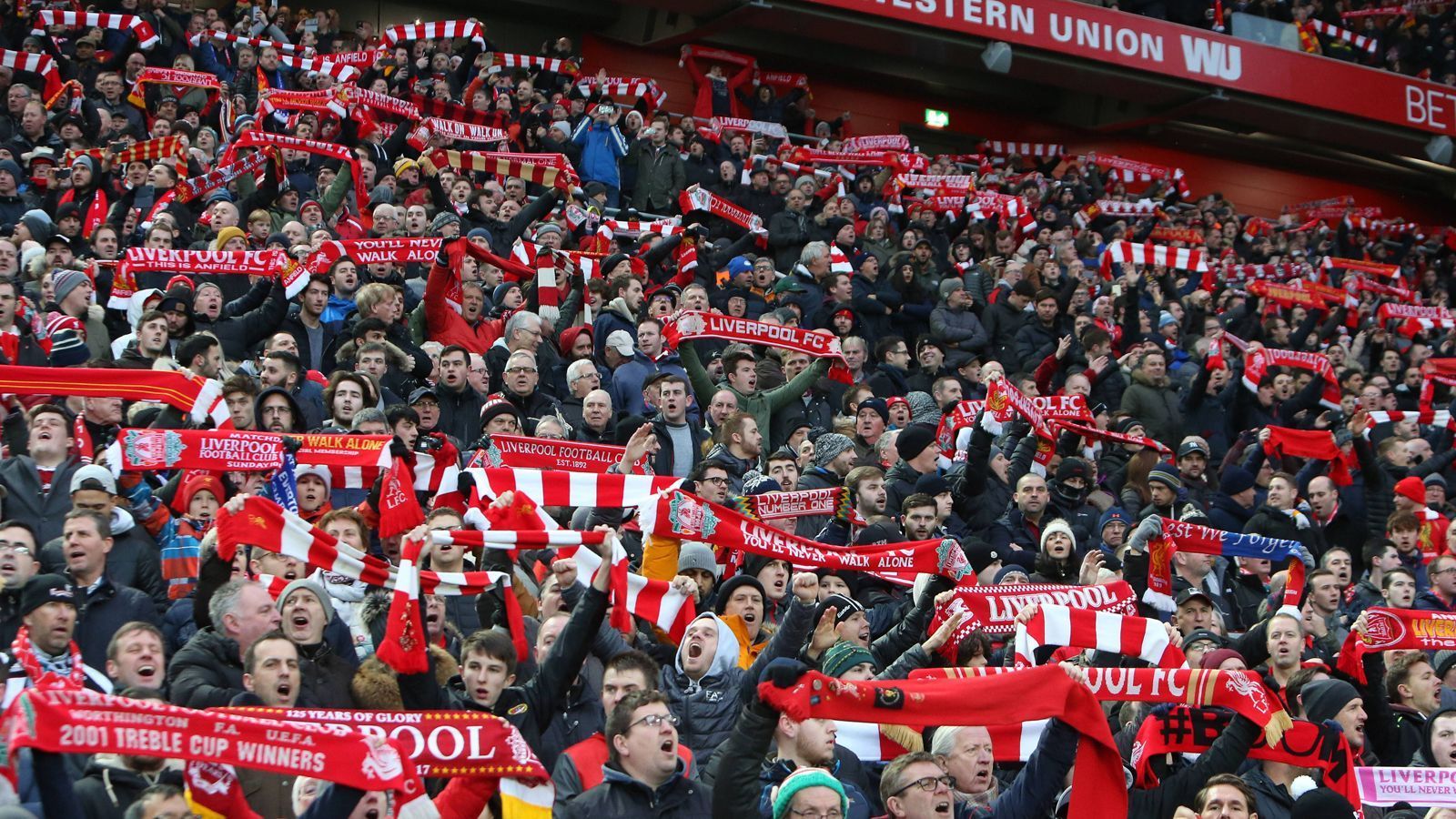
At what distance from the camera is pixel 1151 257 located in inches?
736

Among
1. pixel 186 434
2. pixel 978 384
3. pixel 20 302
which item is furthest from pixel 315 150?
pixel 186 434

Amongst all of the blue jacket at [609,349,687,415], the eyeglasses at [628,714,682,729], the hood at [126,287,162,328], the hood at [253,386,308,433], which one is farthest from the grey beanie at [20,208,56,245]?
the eyeglasses at [628,714,682,729]

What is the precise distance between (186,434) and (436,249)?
13.3 ft

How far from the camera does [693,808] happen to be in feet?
17.0

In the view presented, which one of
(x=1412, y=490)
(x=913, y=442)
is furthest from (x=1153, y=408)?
(x=913, y=442)

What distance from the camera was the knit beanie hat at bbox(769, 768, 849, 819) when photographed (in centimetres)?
506

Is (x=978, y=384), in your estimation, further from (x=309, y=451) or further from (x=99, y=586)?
(x=99, y=586)

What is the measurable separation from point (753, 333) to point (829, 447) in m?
1.27

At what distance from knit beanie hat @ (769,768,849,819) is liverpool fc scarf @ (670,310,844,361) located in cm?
571

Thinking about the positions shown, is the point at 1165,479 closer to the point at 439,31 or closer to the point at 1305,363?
the point at 1305,363

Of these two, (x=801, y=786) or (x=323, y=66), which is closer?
(x=801, y=786)

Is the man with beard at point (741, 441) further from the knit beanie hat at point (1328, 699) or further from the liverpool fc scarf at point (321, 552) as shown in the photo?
the knit beanie hat at point (1328, 699)

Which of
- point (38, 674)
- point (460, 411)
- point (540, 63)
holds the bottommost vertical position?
point (38, 674)

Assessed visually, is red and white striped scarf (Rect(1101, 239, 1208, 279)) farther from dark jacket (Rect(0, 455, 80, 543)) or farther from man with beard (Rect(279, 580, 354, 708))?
man with beard (Rect(279, 580, 354, 708))
